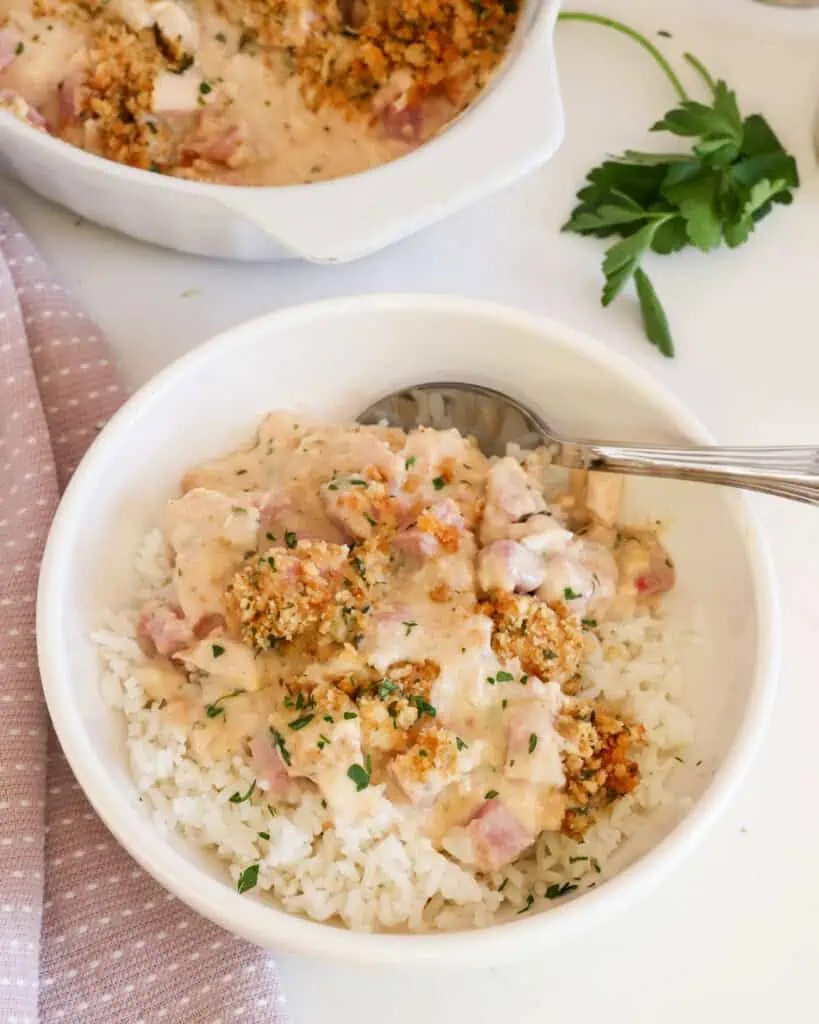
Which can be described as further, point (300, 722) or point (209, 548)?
point (209, 548)

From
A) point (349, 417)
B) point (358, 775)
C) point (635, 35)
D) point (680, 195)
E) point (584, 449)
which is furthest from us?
point (635, 35)

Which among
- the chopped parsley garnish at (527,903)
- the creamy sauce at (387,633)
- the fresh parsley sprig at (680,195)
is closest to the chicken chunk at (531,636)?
the creamy sauce at (387,633)

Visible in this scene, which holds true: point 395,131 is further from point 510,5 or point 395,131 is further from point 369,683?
point 369,683

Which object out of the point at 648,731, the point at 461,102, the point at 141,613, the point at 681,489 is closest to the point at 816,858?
the point at 648,731

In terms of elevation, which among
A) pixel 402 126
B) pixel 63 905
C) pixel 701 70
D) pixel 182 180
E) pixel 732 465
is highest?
pixel 701 70

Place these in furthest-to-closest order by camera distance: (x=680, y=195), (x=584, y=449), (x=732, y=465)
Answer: (x=680, y=195) → (x=584, y=449) → (x=732, y=465)

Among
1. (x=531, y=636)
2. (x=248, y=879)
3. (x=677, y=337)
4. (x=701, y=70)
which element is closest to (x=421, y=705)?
(x=531, y=636)

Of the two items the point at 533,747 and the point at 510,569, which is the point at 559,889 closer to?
the point at 533,747

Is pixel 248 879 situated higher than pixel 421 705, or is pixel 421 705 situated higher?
pixel 421 705

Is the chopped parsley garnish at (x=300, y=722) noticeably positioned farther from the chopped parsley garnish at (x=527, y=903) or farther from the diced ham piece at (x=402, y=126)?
the diced ham piece at (x=402, y=126)
